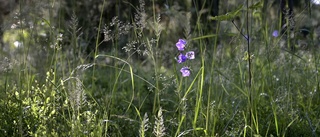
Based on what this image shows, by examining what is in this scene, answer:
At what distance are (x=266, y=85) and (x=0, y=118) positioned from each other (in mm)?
1242

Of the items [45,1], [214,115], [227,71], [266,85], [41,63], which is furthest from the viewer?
[227,71]

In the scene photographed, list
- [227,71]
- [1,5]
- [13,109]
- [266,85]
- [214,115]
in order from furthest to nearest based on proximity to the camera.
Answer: [1,5]
[227,71]
[266,85]
[13,109]
[214,115]

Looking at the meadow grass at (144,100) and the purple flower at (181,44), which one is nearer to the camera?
the meadow grass at (144,100)

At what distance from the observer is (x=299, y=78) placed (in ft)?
9.61

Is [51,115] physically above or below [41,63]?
below

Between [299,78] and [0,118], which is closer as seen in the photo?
[0,118]

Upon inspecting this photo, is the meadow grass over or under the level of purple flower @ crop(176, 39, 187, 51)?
under

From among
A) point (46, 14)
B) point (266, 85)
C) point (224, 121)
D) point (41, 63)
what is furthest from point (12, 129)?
point (266, 85)

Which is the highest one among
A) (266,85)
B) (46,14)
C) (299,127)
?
(46,14)

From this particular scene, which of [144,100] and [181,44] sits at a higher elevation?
[181,44]

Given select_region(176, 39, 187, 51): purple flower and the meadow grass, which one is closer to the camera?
the meadow grass

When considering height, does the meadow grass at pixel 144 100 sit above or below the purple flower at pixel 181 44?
below

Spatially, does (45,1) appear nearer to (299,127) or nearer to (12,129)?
(12,129)

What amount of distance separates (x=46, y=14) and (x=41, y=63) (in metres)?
0.22
